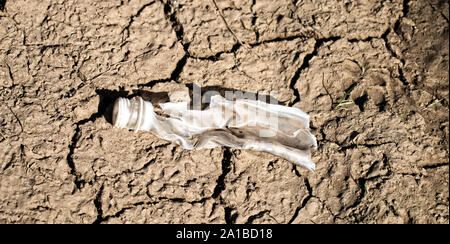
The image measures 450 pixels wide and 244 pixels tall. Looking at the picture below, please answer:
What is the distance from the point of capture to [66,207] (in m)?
2.32

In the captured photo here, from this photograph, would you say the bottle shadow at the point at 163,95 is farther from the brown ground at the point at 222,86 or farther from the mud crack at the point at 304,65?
the mud crack at the point at 304,65

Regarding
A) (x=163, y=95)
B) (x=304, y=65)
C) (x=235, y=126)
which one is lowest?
(x=235, y=126)

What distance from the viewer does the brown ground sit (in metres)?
2.40

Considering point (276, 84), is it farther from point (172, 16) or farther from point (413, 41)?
point (413, 41)

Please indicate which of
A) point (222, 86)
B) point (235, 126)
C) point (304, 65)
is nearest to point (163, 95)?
point (222, 86)

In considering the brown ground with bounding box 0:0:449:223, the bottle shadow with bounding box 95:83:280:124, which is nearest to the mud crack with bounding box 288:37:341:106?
the brown ground with bounding box 0:0:449:223

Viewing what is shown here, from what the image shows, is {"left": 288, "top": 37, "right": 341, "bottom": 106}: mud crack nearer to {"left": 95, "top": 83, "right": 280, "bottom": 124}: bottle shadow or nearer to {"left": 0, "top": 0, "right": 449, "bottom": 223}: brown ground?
{"left": 0, "top": 0, "right": 449, "bottom": 223}: brown ground

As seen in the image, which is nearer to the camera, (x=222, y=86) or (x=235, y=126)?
(x=235, y=126)

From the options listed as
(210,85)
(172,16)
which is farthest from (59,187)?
(172,16)

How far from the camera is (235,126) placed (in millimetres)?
2582

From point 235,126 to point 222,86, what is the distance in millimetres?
309

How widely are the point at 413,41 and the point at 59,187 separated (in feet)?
8.28

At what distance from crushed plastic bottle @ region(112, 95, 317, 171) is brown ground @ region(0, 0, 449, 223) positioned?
0.09 metres

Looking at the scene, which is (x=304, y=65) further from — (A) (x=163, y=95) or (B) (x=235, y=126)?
(A) (x=163, y=95)
